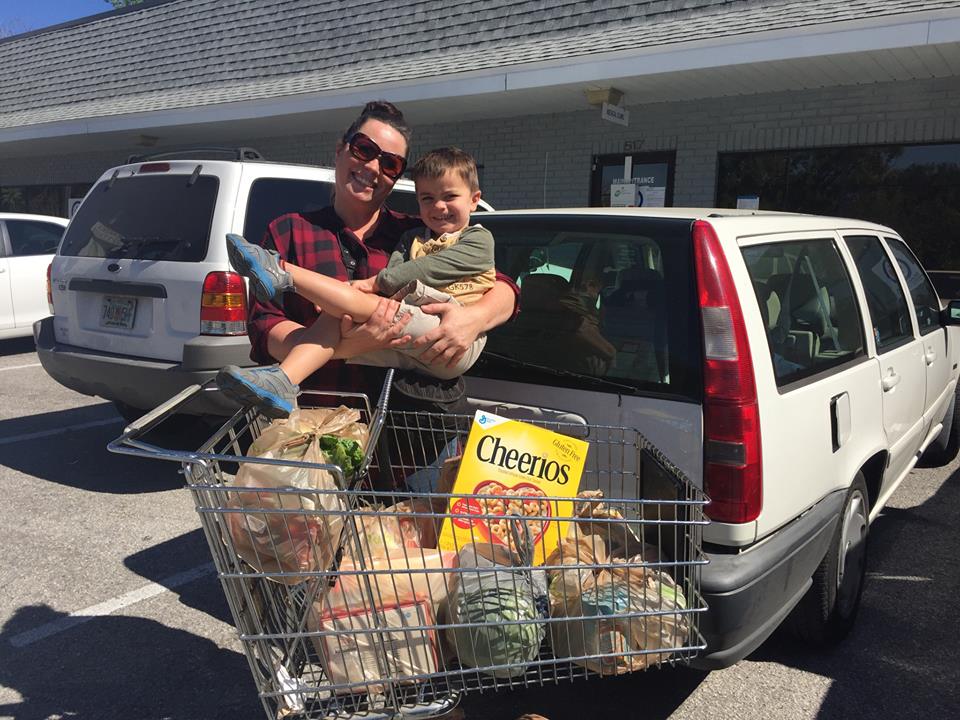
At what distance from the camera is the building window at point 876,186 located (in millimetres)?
7789

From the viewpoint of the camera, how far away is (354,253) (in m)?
2.74

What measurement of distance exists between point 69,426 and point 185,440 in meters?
1.36

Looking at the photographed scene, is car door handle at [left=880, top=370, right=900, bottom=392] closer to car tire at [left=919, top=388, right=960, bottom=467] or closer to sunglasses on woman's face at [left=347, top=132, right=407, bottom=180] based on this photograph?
sunglasses on woman's face at [left=347, top=132, right=407, bottom=180]

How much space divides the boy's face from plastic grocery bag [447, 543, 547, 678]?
4.10ft

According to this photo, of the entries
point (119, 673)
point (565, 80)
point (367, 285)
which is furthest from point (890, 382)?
point (565, 80)

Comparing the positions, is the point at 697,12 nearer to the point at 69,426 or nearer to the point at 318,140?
the point at 318,140

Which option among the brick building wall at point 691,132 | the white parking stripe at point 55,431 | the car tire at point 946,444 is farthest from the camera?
the brick building wall at point 691,132

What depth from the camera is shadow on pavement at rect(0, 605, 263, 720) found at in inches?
109

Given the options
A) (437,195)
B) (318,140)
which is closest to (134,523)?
(437,195)

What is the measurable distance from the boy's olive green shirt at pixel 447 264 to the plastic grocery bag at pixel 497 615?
3.03 ft

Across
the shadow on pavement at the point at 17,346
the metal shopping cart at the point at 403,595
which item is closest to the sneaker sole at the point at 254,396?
the metal shopping cart at the point at 403,595

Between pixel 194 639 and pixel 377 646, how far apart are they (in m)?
1.76

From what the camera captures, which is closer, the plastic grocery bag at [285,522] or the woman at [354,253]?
the plastic grocery bag at [285,522]

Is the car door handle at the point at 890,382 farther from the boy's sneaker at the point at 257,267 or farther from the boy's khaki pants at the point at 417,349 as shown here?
the boy's sneaker at the point at 257,267
